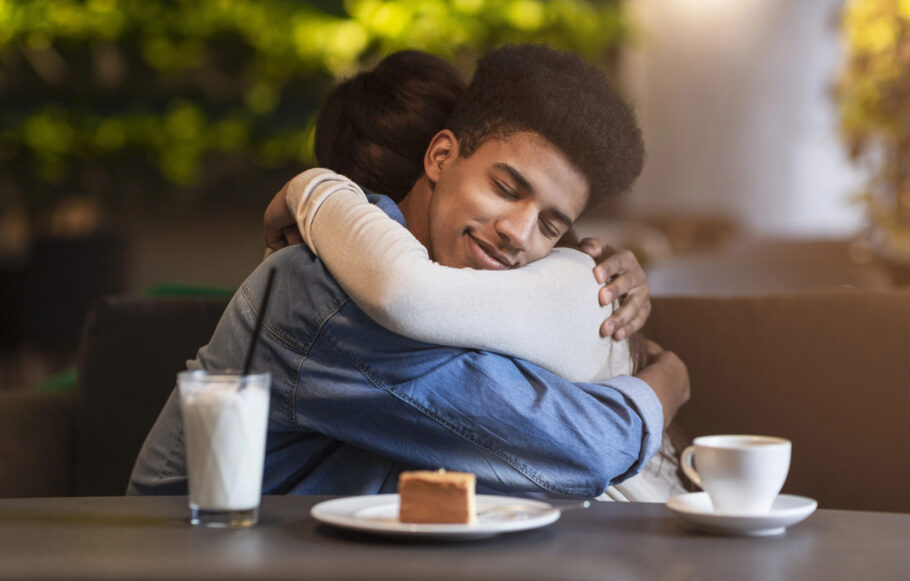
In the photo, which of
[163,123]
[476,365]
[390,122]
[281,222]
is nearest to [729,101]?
[163,123]

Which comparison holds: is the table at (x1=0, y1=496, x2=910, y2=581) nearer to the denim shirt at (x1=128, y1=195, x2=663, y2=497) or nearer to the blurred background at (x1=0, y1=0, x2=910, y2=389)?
the denim shirt at (x1=128, y1=195, x2=663, y2=497)

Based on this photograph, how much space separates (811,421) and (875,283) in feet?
3.86

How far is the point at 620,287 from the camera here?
139 centimetres

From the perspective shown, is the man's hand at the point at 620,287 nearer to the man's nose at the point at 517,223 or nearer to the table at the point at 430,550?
the man's nose at the point at 517,223

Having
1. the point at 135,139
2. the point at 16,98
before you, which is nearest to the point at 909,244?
the point at 135,139

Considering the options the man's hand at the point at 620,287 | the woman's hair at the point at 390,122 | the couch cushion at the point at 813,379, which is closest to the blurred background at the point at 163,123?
the couch cushion at the point at 813,379

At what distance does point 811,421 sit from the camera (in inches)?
67.9

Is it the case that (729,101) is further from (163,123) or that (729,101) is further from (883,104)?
(883,104)

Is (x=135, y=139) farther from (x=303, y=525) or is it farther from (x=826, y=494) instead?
(x=303, y=525)

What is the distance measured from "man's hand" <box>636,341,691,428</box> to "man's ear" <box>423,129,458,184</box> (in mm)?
366

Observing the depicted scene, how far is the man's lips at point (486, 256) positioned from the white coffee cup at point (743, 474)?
0.49 m

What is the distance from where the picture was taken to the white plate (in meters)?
0.86

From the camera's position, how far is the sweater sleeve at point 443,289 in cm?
111

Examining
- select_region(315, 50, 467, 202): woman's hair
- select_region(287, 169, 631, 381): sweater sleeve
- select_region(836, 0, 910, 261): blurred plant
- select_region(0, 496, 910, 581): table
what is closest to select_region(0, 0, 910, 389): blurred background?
select_region(836, 0, 910, 261): blurred plant
